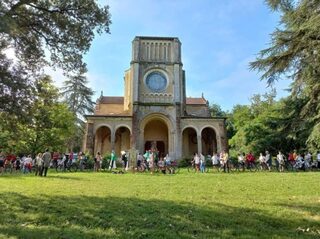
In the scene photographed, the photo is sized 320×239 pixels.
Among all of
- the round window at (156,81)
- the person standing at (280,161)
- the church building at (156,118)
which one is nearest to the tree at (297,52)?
the person standing at (280,161)

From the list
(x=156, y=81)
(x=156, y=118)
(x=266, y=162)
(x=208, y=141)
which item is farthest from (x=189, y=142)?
(x=266, y=162)

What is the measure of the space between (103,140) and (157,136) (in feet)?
20.7

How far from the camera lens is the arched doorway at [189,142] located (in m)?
42.2

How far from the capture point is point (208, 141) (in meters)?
43.8

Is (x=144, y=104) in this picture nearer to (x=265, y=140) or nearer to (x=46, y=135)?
(x=46, y=135)

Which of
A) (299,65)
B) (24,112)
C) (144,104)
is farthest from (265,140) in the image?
(24,112)

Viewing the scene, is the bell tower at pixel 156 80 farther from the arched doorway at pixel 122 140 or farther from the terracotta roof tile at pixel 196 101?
the terracotta roof tile at pixel 196 101

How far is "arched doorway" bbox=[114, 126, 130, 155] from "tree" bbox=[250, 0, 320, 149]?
32.0 m

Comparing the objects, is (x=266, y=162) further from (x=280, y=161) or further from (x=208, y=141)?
(x=208, y=141)

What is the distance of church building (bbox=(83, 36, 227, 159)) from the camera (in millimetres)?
39125

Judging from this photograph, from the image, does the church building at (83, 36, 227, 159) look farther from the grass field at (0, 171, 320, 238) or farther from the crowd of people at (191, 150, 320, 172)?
the grass field at (0, 171, 320, 238)

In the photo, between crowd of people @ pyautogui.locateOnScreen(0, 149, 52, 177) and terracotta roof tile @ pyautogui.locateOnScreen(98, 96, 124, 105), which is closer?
crowd of people @ pyautogui.locateOnScreen(0, 149, 52, 177)

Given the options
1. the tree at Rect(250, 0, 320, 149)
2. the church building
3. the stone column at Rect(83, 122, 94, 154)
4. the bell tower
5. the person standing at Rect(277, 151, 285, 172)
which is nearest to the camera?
the tree at Rect(250, 0, 320, 149)

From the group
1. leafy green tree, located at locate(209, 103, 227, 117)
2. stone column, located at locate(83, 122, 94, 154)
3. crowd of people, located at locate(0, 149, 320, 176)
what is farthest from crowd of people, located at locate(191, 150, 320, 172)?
leafy green tree, located at locate(209, 103, 227, 117)
